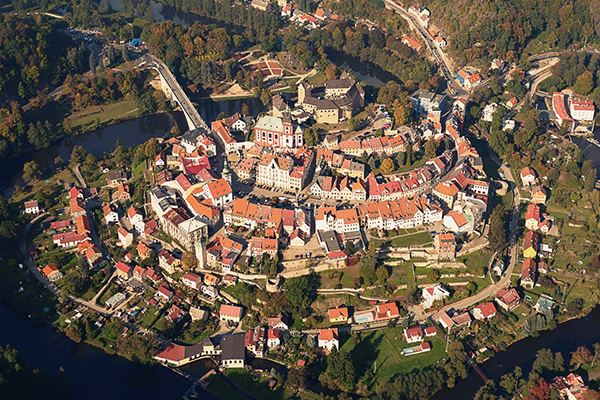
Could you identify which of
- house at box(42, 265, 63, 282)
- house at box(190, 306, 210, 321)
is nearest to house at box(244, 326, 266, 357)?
house at box(190, 306, 210, 321)

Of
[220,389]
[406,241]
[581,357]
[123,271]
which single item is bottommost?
[220,389]

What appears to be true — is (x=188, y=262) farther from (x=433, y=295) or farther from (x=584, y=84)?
(x=584, y=84)

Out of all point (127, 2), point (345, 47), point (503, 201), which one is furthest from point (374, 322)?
point (127, 2)

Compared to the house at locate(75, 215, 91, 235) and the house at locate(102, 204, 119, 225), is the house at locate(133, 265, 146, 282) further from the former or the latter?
the house at locate(102, 204, 119, 225)

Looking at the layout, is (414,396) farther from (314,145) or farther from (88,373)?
(314,145)

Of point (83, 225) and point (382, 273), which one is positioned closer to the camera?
point (382, 273)

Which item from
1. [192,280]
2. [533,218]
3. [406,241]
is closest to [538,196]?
[533,218]

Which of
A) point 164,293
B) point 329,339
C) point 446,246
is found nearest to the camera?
point 329,339

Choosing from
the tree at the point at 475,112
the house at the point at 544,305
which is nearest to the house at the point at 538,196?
the house at the point at 544,305
